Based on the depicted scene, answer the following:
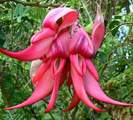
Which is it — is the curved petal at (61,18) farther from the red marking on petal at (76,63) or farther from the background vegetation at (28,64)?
the background vegetation at (28,64)

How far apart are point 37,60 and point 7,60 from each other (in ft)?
4.53

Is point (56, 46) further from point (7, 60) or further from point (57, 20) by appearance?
point (7, 60)

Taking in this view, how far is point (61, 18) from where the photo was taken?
117 centimetres

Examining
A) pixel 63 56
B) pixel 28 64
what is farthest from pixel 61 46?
pixel 28 64

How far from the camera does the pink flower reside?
112 centimetres

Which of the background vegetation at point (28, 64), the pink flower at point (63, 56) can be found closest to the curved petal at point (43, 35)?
the pink flower at point (63, 56)

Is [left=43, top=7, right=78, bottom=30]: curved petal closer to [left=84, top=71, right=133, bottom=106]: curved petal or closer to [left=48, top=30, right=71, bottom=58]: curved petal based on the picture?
[left=48, top=30, right=71, bottom=58]: curved petal

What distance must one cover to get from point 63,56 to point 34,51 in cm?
6

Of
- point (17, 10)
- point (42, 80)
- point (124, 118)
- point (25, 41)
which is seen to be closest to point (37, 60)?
point (42, 80)

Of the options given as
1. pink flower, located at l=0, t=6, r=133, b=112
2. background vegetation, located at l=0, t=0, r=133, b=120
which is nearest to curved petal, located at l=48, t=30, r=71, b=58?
pink flower, located at l=0, t=6, r=133, b=112

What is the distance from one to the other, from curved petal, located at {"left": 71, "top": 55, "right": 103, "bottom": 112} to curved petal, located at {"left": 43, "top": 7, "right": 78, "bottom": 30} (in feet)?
0.32

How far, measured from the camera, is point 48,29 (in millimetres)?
1166

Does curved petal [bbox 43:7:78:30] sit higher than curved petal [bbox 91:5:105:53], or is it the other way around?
curved petal [bbox 43:7:78:30]

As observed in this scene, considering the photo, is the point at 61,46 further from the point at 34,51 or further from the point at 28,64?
the point at 28,64
